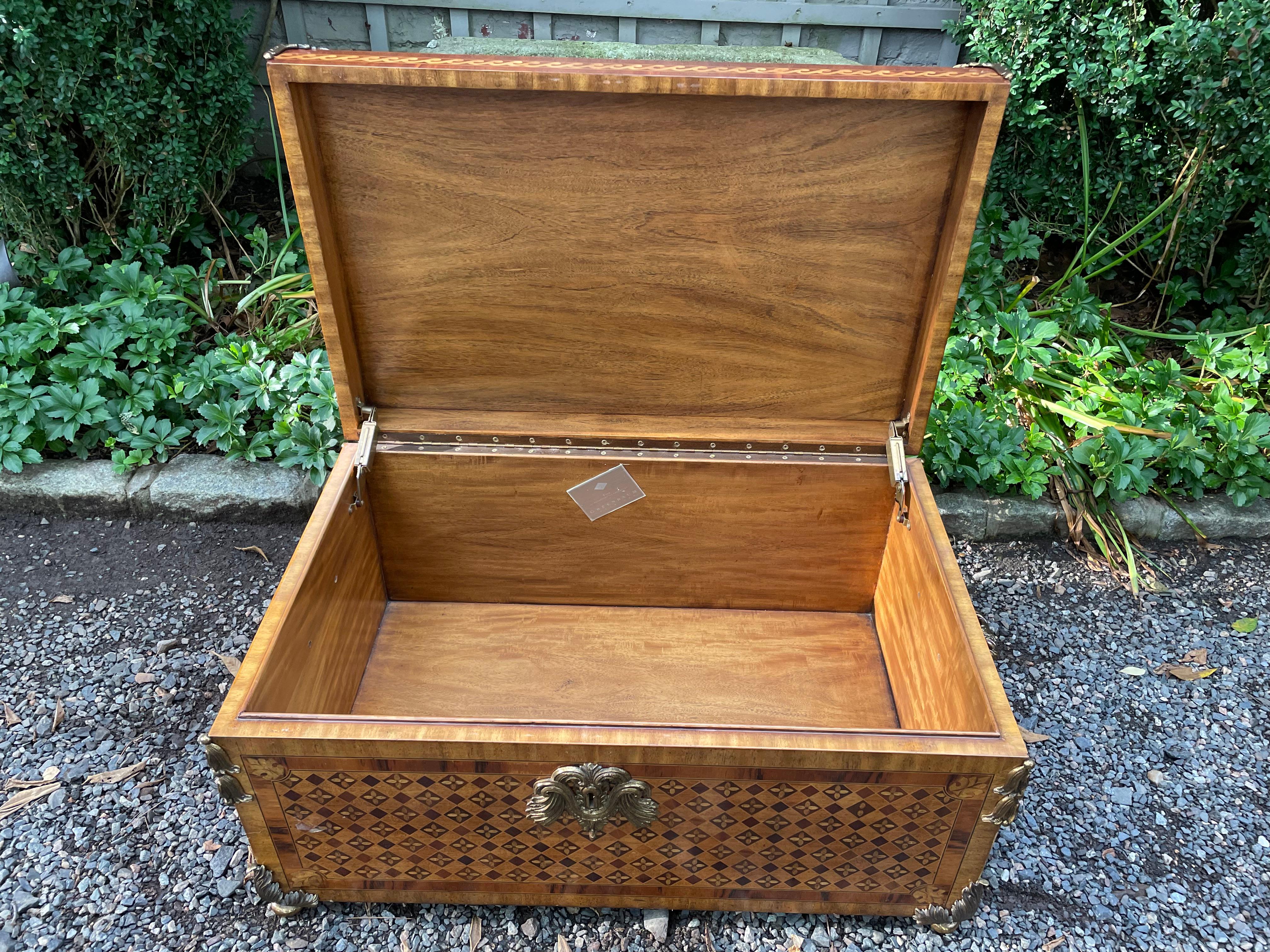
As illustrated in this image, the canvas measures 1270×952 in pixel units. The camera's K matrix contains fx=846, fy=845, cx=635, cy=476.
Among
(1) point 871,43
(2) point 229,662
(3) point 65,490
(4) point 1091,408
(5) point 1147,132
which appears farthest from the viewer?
(1) point 871,43

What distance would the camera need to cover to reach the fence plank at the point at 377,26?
3.18 metres

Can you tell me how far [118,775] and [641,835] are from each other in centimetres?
123

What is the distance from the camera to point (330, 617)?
1575mm

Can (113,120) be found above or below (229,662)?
above

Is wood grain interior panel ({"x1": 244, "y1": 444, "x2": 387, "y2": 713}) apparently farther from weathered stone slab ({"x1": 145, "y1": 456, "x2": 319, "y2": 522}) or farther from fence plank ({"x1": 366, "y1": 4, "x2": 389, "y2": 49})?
fence plank ({"x1": 366, "y1": 4, "x2": 389, "y2": 49})

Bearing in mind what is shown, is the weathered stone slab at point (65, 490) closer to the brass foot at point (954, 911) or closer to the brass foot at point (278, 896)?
the brass foot at point (278, 896)

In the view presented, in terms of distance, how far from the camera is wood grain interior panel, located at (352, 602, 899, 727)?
1.75 meters

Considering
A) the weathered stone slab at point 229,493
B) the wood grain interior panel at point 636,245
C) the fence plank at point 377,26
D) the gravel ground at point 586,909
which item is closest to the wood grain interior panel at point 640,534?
the wood grain interior panel at point 636,245

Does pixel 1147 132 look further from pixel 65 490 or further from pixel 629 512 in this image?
pixel 65 490

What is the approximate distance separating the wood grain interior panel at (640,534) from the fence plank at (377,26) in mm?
2229

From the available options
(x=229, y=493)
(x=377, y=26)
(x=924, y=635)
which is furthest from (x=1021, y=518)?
(x=377, y=26)

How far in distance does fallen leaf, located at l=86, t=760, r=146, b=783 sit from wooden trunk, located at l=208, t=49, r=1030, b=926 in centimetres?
54

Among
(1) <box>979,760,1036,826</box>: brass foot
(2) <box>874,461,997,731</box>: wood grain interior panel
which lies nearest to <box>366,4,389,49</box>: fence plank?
(2) <box>874,461,997,731</box>: wood grain interior panel

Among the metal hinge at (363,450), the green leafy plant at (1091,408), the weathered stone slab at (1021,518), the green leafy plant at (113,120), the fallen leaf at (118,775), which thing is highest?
the green leafy plant at (113,120)
